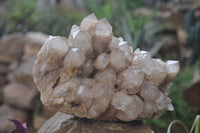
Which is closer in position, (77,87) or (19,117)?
(77,87)

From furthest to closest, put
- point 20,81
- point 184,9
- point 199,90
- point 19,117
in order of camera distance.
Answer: point 184,9 < point 20,81 < point 19,117 < point 199,90

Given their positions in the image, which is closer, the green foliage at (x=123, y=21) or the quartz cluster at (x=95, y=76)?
the quartz cluster at (x=95, y=76)

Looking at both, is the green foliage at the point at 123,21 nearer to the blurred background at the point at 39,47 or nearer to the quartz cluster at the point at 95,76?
the blurred background at the point at 39,47

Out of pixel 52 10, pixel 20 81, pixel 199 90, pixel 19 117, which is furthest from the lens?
pixel 52 10

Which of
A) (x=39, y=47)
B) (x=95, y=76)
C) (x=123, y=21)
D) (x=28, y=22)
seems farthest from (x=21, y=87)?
(x=95, y=76)

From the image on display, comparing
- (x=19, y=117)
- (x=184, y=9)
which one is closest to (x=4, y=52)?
(x=19, y=117)

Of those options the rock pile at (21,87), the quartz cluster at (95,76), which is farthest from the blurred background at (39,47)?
the quartz cluster at (95,76)

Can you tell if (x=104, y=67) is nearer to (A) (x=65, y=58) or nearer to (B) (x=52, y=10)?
(A) (x=65, y=58)

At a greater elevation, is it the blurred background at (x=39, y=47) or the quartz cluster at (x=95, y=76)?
the quartz cluster at (x=95, y=76)
